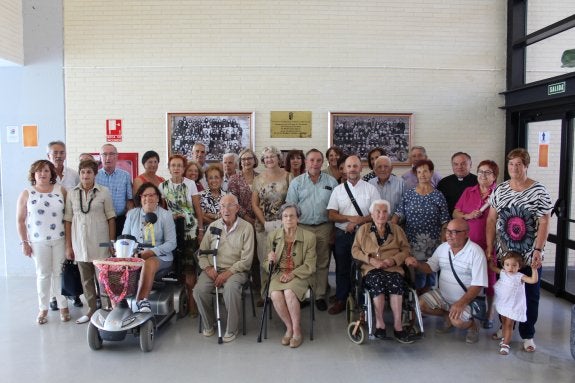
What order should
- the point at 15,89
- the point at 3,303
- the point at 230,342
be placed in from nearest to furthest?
the point at 230,342
the point at 3,303
the point at 15,89

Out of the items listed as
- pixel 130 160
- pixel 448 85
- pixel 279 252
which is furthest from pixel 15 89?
pixel 448 85

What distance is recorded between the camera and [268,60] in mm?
5516

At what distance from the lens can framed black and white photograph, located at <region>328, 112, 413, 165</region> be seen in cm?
557

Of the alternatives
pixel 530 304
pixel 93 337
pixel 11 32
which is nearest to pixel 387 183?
pixel 530 304

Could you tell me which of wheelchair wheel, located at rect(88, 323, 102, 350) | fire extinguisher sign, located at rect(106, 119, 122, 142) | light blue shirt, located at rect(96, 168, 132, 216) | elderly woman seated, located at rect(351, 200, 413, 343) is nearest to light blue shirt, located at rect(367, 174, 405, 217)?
elderly woman seated, located at rect(351, 200, 413, 343)

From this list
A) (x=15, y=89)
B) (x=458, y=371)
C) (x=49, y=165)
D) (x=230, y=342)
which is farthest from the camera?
(x=15, y=89)

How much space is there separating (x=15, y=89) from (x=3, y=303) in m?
2.69

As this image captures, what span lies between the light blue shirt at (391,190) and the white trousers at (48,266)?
3078 mm

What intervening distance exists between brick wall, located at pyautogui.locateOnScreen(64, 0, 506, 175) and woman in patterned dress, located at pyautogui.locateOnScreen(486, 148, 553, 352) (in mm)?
2318

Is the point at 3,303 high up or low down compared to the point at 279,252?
down

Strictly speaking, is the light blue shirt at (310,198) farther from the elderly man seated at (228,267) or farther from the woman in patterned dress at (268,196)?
the elderly man seated at (228,267)

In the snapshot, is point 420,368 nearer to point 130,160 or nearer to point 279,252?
point 279,252

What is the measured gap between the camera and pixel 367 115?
557 cm

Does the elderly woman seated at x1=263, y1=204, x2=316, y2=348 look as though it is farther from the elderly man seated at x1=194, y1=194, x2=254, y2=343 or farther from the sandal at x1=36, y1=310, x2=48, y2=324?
the sandal at x1=36, y1=310, x2=48, y2=324
